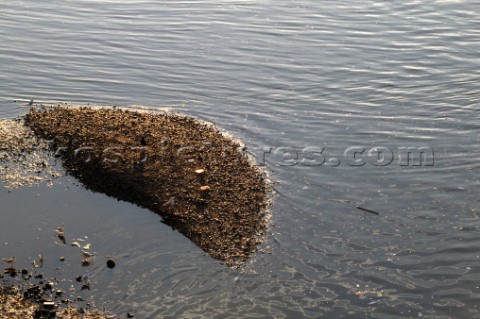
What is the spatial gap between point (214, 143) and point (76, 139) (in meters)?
2.68

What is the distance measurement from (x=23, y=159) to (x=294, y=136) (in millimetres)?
5482

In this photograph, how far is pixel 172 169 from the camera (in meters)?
13.0

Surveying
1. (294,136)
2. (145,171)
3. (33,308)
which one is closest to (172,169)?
(145,171)

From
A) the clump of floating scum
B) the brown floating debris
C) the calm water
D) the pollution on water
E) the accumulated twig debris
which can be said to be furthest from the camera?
A: the clump of floating scum

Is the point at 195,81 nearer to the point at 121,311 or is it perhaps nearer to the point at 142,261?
the point at 142,261

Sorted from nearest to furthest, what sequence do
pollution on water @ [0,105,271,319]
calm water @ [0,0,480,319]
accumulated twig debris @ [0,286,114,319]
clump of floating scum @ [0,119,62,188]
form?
1. accumulated twig debris @ [0,286,114,319]
2. calm water @ [0,0,480,319]
3. pollution on water @ [0,105,271,319]
4. clump of floating scum @ [0,119,62,188]

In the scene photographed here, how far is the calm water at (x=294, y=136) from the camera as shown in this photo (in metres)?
10.5

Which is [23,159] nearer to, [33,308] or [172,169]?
[172,169]

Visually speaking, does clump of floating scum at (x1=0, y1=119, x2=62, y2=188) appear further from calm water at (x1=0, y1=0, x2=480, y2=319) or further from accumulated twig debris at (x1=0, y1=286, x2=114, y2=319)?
accumulated twig debris at (x1=0, y1=286, x2=114, y2=319)

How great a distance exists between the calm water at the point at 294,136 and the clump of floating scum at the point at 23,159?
0.37 meters

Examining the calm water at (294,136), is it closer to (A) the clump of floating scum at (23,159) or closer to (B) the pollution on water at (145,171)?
(B) the pollution on water at (145,171)

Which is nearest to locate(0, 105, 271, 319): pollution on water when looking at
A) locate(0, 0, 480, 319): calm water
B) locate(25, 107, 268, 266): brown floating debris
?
locate(25, 107, 268, 266): brown floating debris

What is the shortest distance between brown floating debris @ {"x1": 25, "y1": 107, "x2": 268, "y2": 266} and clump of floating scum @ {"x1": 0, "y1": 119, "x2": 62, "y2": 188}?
251 millimetres

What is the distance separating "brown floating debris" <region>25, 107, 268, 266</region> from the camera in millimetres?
11734
